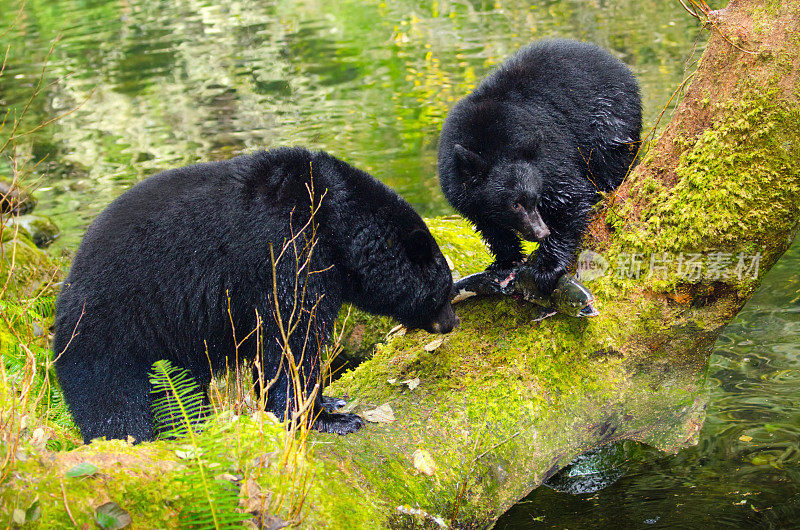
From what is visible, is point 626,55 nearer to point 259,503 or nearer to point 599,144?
point 599,144

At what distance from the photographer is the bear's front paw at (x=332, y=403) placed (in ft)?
14.0

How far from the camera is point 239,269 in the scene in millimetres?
4176

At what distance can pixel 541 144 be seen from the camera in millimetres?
5328

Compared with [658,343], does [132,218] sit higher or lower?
higher

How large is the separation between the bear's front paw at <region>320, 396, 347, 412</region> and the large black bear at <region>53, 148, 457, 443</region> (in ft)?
0.09

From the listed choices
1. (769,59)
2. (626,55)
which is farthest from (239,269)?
(626,55)

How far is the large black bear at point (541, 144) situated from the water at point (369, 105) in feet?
4.23

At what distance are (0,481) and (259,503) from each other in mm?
A: 902

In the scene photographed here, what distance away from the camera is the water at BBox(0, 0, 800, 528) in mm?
4938

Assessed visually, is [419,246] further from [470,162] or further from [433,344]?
[470,162]

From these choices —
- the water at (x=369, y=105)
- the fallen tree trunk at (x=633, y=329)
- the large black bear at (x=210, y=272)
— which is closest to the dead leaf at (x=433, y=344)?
the fallen tree trunk at (x=633, y=329)

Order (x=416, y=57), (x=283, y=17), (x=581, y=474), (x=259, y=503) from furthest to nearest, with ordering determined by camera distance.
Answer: (x=283, y=17)
(x=416, y=57)
(x=581, y=474)
(x=259, y=503)

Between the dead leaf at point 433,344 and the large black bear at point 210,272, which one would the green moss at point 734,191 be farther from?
the large black bear at point 210,272

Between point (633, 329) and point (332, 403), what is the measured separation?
73.8 inches
